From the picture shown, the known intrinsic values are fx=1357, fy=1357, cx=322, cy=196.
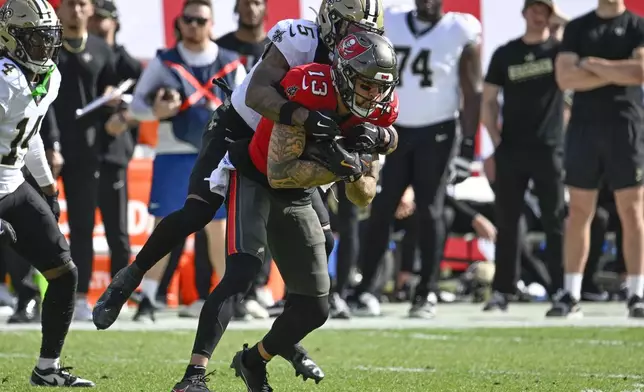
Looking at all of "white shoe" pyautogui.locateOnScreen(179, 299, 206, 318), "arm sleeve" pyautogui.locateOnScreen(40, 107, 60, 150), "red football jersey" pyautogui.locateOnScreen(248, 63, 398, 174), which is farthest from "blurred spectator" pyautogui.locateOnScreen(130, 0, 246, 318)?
"red football jersey" pyautogui.locateOnScreen(248, 63, 398, 174)

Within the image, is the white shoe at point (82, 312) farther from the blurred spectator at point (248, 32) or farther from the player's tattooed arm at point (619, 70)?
the player's tattooed arm at point (619, 70)

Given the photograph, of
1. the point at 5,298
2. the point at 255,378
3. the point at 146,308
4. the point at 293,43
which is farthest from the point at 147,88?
the point at 255,378

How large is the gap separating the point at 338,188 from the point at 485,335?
2182 millimetres

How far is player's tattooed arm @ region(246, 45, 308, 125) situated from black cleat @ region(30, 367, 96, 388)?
148cm

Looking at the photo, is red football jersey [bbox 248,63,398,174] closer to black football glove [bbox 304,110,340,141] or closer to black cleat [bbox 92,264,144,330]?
black football glove [bbox 304,110,340,141]

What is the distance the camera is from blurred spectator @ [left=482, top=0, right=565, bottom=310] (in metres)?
10.4

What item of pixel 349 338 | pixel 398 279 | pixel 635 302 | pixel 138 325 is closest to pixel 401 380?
pixel 349 338

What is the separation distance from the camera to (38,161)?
241 inches

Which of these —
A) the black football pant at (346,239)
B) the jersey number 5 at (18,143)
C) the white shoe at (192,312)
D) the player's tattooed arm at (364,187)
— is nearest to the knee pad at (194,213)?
the jersey number 5 at (18,143)

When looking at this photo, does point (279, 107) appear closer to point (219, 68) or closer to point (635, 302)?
point (219, 68)

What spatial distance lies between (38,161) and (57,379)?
3.23 ft

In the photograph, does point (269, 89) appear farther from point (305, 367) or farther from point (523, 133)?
point (523, 133)

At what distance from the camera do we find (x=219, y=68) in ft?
31.1

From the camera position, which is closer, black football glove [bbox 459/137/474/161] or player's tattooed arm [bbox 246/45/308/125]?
player's tattooed arm [bbox 246/45/308/125]
